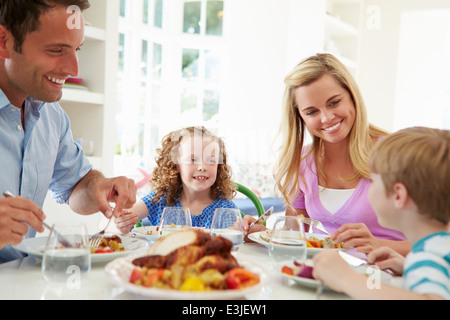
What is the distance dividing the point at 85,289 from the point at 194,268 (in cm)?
25

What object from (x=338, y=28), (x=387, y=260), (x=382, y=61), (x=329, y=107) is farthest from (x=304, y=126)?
(x=382, y=61)

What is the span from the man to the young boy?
Result: 0.78 m

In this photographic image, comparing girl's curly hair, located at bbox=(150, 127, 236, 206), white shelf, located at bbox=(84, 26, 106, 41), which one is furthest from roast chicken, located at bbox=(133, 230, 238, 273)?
white shelf, located at bbox=(84, 26, 106, 41)

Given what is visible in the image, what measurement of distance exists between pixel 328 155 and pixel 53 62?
1.27 meters

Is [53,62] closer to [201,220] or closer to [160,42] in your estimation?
[201,220]

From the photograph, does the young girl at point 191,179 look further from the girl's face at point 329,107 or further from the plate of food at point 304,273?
the plate of food at point 304,273

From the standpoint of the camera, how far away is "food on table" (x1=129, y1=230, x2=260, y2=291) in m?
0.82

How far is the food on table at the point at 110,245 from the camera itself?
1.16 meters

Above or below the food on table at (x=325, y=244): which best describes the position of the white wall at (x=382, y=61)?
above

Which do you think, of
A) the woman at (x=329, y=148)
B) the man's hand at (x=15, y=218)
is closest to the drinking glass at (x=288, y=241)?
the man's hand at (x=15, y=218)

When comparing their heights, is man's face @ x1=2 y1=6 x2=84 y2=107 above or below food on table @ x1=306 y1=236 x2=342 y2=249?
above

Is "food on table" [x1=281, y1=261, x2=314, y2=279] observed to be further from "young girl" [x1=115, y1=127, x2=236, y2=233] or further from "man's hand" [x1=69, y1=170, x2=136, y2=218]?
"young girl" [x1=115, y1=127, x2=236, y2=233]

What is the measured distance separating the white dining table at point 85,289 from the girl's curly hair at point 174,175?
1190mm

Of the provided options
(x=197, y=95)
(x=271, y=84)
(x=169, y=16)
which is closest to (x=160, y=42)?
(x=169, y=16)
